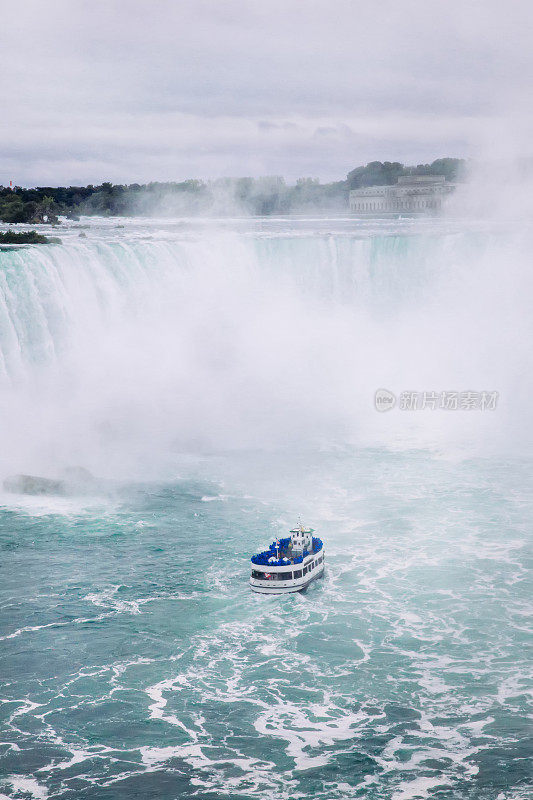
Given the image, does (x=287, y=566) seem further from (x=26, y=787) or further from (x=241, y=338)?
(x=241, y=338)

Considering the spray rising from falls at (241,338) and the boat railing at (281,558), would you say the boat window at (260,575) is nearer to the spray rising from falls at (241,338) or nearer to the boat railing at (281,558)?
the boat railing at (281,558)

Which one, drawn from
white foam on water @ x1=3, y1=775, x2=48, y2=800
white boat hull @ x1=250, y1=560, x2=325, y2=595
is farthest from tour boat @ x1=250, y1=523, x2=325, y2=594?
white foam on water @ x1=3, y1=775, x2=48, y2=800

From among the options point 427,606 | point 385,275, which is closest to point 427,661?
point 427,606

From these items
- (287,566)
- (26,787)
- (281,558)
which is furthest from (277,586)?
(26,787)

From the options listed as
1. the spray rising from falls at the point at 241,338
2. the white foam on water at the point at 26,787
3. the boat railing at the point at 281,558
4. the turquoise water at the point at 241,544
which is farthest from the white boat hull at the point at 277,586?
the spray rising from falls at the point at 241,338

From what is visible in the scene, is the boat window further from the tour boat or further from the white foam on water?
the white foam on water

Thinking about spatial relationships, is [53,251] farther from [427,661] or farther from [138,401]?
[427,661]
